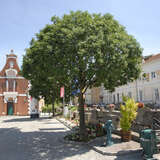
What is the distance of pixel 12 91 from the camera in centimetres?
3794

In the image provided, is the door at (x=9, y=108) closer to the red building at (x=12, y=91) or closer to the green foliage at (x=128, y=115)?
the red building at (x=12, y=91)

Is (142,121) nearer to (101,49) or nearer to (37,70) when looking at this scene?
(101,49)

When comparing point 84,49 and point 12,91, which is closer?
point 84,49

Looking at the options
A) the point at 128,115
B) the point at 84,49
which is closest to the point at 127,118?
the point at 128,115

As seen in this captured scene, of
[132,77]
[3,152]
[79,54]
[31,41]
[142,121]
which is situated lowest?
[3,152]

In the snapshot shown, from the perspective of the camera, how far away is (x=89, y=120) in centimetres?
1588

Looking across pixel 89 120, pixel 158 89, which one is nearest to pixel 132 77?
pixel 89 120

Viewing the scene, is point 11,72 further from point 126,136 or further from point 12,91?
point 126,136

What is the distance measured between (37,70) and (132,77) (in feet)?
16.8

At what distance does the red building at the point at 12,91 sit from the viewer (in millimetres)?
A: 37303

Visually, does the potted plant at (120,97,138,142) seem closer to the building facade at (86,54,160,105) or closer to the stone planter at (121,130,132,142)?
the stone planter at (121,130,132,142)

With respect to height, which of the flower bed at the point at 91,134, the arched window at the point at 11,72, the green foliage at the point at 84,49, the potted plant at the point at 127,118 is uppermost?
the arched window at the point at 11,72

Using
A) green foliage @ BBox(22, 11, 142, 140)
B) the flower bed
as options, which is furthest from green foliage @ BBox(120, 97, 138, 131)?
the flower bed

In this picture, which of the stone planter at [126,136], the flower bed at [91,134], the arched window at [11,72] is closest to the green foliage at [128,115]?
the stone planter at [126,136]
